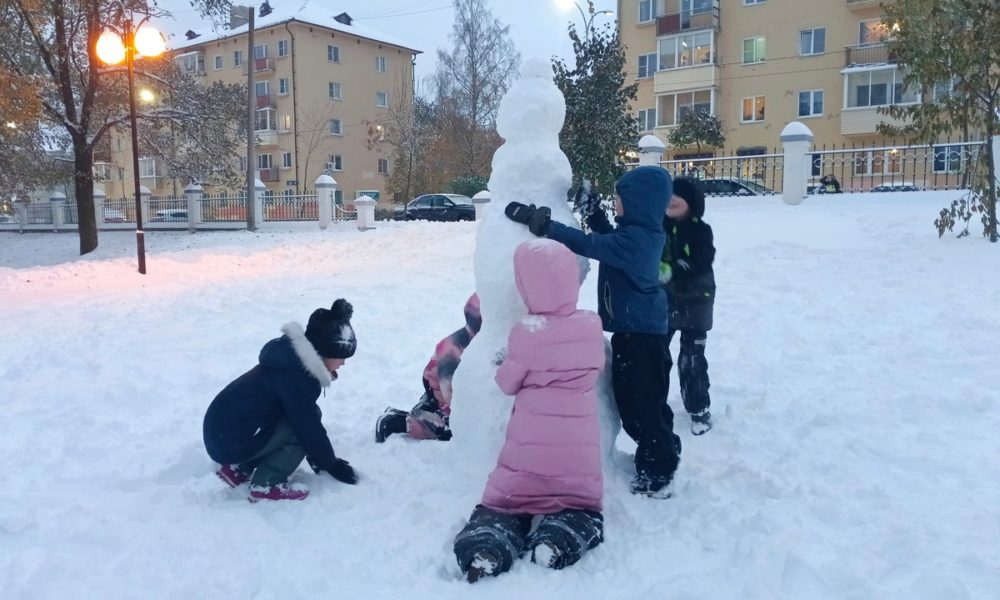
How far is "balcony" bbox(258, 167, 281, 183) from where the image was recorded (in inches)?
1694

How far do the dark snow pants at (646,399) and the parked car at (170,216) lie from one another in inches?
857

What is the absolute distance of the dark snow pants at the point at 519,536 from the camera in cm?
285

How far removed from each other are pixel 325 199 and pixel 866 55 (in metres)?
24.0

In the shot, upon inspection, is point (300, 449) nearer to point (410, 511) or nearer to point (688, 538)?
point (410, 511)

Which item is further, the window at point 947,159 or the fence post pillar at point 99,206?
the fence post pillar at point 99,206

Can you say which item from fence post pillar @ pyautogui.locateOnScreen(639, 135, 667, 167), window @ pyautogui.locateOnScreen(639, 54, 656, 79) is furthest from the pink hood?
window @ pyautogui.locateOnScreen(639, 54, 656, 79)

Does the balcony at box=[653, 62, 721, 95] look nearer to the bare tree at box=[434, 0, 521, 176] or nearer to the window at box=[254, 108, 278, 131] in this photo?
the bare tree at box=[434, 0, 521, 176]

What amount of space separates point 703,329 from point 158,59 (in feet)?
60.9

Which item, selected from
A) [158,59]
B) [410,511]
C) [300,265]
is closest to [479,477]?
[410,511]

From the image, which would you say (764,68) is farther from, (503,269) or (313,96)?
(503,269)

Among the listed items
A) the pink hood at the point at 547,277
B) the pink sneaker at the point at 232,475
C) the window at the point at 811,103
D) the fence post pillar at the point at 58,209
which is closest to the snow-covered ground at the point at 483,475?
the pink sneaker at the point at 232,475

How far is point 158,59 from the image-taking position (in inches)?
734

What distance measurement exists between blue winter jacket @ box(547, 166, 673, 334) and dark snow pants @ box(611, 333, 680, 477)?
86mm

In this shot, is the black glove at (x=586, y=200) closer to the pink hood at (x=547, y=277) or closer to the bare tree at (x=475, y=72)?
the pink hood at (x=547, y=277)
